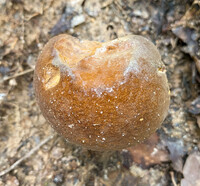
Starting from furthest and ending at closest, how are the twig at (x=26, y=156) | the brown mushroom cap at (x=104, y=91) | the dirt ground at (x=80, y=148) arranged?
1. the dirt ground at (x=80, y=148)
2. the twig at (x=26, y=156)
3. the brown mushroom cap at (x=104, y=91)

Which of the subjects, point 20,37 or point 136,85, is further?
point 20,37

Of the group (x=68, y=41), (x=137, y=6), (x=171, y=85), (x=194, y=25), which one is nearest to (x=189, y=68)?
(x=171, y=85)

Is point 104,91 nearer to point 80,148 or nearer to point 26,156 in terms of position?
point 80,148

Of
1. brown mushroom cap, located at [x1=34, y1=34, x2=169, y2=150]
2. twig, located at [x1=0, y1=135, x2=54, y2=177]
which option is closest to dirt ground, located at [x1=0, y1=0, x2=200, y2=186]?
twig, located at [x1=0, y1=135, x2=54, y2=177]

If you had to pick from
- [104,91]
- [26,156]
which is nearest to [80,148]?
[26,156]

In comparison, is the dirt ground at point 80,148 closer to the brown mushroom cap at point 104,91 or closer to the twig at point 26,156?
the twig at point 26,156

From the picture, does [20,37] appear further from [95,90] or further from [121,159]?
[121,159]

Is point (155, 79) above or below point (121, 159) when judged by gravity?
above

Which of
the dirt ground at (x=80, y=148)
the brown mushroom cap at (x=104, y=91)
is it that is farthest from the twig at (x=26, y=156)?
the brown mushroom cap at (x=104, y=91)
